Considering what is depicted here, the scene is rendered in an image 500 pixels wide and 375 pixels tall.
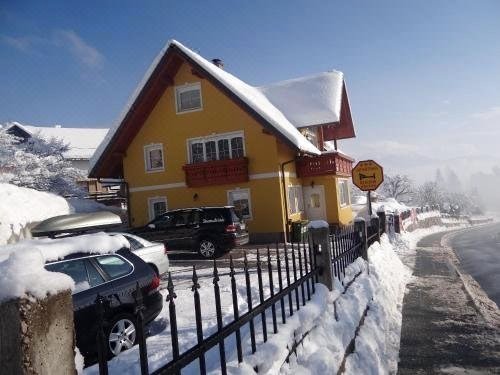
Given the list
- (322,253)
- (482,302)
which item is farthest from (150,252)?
(482,302)

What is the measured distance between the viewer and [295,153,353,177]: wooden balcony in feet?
69.2

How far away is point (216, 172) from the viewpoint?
66.3 feet

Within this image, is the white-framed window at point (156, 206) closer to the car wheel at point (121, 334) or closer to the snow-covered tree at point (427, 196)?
the car wheel at point (121, 334)

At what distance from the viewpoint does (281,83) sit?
2925 centimetres

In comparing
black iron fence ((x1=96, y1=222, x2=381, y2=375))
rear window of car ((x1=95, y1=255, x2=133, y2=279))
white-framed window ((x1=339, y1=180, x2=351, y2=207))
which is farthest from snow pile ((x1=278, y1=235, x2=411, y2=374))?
white-framed window ((x1=339, y1=180, x2=351, y2=207))

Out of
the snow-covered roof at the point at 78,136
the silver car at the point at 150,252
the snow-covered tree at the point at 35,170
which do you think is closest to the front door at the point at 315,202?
the silver car at the point at 150,252

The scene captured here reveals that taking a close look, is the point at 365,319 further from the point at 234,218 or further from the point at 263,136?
the point at 263,136

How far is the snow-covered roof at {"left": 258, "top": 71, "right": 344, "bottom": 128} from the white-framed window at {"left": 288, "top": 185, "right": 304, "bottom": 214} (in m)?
4.16

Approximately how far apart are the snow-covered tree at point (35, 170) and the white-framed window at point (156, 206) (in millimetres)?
6133

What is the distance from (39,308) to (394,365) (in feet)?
18.0

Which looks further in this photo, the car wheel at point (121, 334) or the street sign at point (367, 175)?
the street sign at point (367, 175)

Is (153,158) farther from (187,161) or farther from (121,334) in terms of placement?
(121,334)

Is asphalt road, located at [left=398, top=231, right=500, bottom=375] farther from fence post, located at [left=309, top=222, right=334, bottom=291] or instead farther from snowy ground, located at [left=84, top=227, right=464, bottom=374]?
fence post, located at [left=309, top=222, right=334, bottom=291]

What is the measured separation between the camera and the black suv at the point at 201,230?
1472 cm
